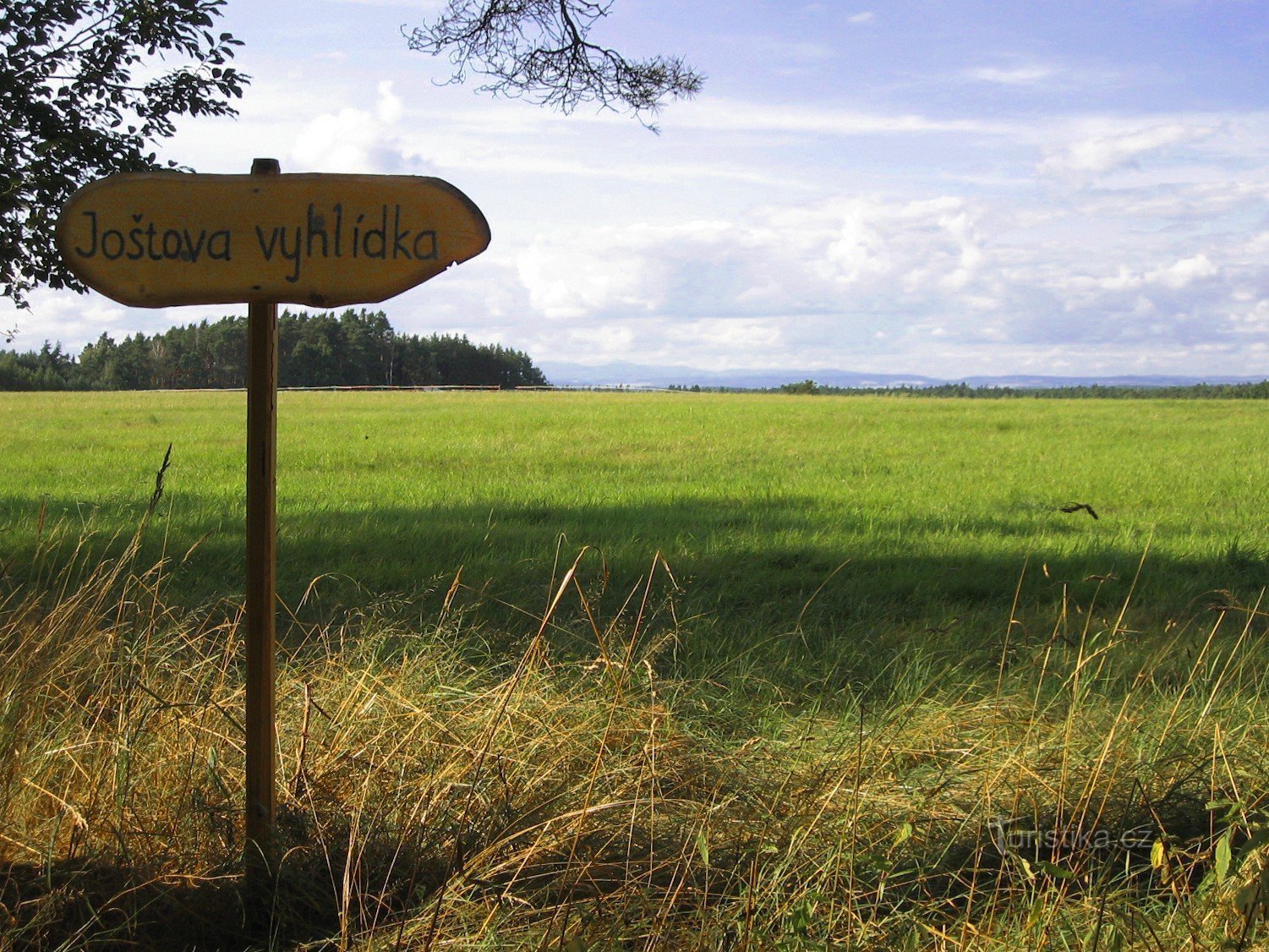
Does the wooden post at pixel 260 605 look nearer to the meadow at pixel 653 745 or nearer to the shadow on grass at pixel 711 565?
the meadow at pixel 653 745

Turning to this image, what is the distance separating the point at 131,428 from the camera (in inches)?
808

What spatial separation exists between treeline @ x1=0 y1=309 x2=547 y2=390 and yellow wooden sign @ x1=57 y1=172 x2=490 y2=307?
4765 cm

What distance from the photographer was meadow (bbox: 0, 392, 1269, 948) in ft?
8.69

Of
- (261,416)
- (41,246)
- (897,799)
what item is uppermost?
(41,246)

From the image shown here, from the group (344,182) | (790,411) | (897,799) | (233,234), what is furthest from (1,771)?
(790,411)

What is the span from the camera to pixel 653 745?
120 inches

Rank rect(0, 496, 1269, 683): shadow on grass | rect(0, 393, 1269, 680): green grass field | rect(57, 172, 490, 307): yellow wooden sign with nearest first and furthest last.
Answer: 1. rect(57, 172, 490, 307): yellow wooden sign
2. rect(0, 496, 1269, 683): shadow on grass
3. rect(0, 393, 1269, 680): green grass field

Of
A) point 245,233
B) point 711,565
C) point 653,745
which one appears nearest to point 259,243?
point 245,233

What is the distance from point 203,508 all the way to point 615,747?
720cm

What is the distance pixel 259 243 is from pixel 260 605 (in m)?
0.96

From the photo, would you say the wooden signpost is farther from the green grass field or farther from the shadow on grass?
the shadow on grass

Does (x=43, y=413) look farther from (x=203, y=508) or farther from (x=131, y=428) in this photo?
(x=203, y=508)

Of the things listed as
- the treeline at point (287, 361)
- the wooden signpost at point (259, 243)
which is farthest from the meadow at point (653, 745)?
the treeline at point (287, 361)

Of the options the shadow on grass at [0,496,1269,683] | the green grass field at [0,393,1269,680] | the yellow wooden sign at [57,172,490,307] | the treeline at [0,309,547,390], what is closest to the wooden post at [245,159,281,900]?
the yellow wooden sign at [57,172,490,307]
